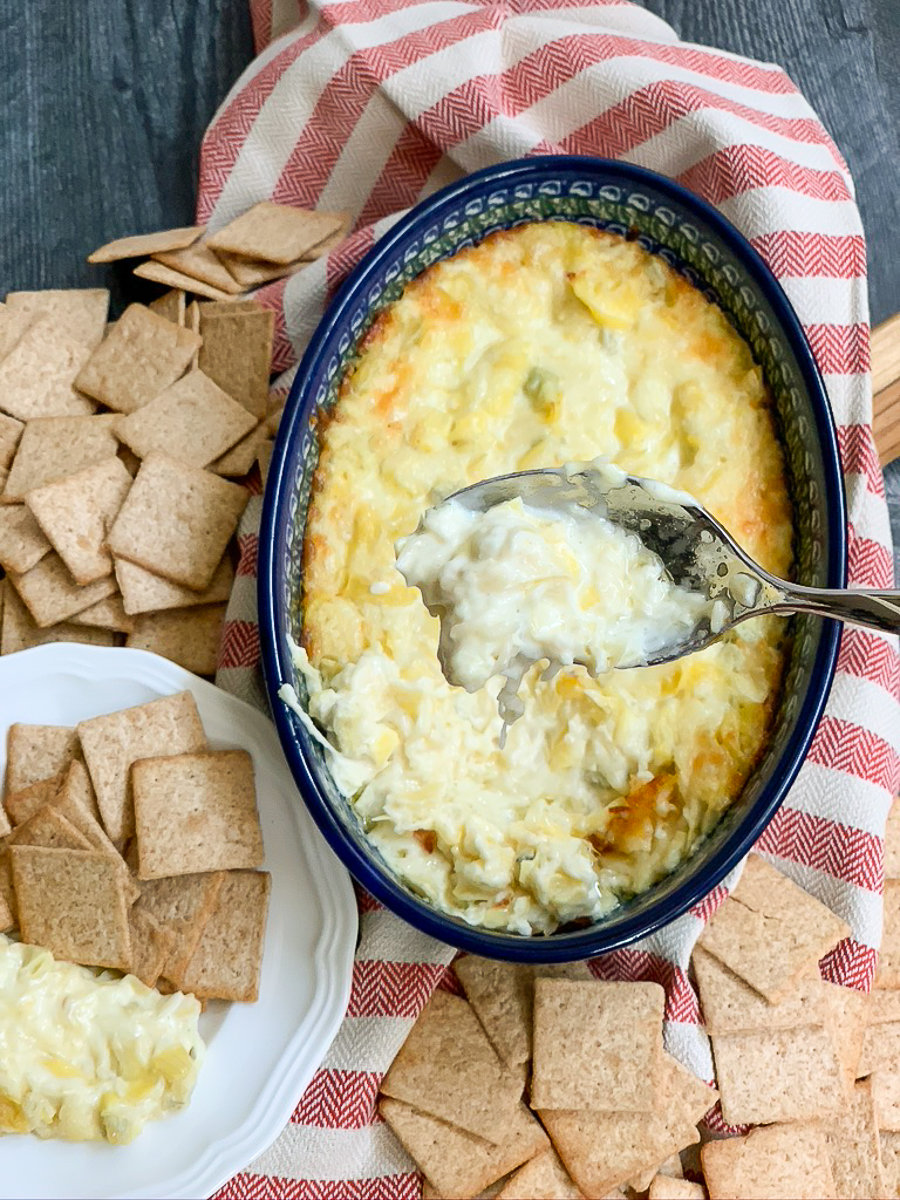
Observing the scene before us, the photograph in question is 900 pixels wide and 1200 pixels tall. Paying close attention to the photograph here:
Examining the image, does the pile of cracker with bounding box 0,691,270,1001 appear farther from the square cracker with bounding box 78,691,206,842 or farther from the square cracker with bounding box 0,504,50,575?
the square cracker with bounding box 0,504,50,575

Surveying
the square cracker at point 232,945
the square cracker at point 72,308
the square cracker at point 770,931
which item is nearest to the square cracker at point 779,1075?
the square cracker at point 770,931

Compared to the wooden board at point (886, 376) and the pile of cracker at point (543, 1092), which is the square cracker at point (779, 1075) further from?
the wooden board at point (886, 376)

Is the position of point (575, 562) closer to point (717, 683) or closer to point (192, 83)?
point (717, 683)

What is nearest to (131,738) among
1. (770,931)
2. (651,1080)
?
(651,1080)

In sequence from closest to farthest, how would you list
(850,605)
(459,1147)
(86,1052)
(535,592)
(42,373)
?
(850,605)
(535,592)
(86,1052)
(459,1147)
(42,373)

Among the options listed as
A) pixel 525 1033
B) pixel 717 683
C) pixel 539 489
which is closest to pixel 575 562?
pixel 539 489

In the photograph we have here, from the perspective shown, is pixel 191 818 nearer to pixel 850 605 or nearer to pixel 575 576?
pixel 575 576
